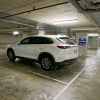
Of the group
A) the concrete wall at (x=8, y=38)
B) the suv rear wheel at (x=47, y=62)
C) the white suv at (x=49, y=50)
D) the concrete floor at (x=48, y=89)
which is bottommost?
the concrete floor at (x=48, y=89)

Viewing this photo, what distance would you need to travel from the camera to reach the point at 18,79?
4.02 metres

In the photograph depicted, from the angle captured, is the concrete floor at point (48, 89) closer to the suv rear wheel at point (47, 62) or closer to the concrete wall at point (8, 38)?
the suv rear wheel at point (47, 62)

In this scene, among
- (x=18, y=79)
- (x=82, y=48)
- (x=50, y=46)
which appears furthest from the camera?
(x=82, y=48)

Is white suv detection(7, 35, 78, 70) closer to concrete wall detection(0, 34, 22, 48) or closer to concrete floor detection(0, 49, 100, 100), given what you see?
concrete floor detection(0, 49, 100, 100)

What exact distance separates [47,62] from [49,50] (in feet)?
1.80

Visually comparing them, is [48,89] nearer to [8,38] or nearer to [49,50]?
[49,50]

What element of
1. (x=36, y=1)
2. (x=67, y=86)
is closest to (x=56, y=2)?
(x=36, y=1)

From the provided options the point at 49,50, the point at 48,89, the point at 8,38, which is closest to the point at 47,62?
the point at 49,50

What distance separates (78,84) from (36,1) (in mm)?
2870

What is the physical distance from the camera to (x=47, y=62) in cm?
512

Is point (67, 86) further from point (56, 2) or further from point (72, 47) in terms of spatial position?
point (56, 2)

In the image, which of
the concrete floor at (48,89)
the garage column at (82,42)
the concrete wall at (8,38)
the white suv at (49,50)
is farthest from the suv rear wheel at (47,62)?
the concrete wall at (8,38)

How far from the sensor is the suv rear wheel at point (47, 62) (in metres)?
4.99

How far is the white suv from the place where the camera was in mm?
4766
